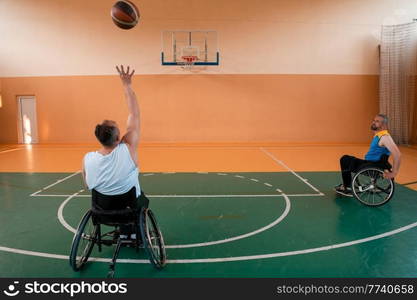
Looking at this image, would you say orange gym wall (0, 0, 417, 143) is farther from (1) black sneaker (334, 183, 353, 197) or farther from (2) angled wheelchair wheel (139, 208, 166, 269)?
(2) angled wheelchair wheel (139, 208, 166, 269)

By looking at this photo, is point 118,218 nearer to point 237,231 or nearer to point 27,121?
point 237,231

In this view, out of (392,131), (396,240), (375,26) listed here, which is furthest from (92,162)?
(375,26)

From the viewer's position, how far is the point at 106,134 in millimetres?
2262

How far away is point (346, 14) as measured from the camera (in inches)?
390

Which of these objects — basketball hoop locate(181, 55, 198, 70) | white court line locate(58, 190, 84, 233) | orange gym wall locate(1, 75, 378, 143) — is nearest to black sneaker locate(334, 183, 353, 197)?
white court line locate(58, 190, 84, 233)

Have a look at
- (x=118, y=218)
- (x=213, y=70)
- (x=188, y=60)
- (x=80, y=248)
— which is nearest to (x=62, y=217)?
(x=80, y=248)

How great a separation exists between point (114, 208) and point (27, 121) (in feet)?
32.8

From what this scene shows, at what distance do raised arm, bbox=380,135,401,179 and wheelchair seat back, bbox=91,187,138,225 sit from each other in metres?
3.00

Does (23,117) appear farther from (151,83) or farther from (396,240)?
(396,240)

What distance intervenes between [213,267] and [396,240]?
1.76m

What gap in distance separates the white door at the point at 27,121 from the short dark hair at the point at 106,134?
9.66 m

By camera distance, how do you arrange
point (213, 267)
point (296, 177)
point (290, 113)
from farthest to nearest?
point (290, 113), point (296, 177), point (213, 267)

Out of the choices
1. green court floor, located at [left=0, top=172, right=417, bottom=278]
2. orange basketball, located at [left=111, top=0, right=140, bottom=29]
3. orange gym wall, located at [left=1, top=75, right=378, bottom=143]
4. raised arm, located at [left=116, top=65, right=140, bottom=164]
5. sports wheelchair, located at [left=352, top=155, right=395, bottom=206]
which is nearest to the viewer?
raised arm, located at [left=116, top=65, right=140, bottom=164]

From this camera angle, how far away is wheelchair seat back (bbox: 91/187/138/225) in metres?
2.27
